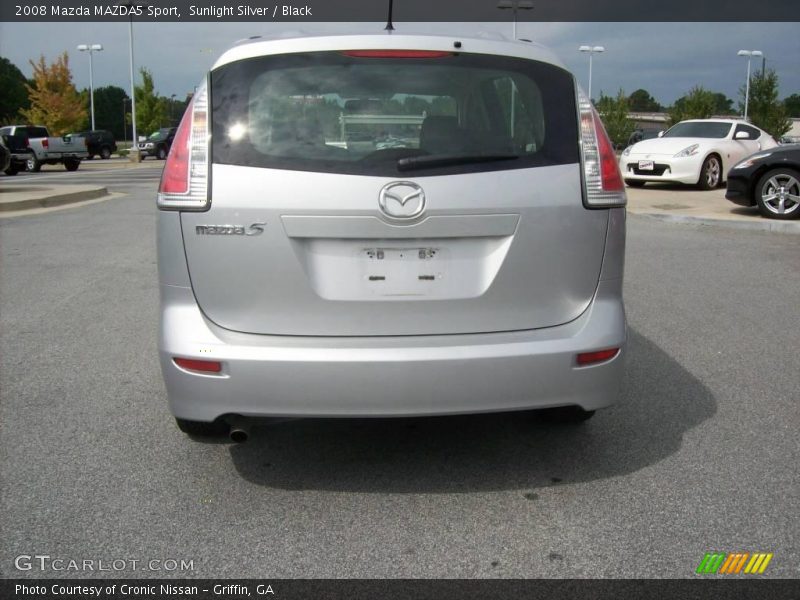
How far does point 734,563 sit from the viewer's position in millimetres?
2934

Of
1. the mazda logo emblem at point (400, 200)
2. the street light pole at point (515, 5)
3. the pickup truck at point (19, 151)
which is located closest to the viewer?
the mazda logo emblem at point (400, 200)

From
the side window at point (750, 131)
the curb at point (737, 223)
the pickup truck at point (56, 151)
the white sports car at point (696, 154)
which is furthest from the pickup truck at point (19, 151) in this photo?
the curb at point (737, 223)

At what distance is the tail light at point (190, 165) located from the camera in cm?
325

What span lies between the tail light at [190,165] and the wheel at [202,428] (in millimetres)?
906

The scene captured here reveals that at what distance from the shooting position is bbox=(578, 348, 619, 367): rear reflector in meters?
3.35

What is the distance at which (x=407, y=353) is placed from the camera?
320 cm

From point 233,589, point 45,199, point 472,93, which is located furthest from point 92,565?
point 45,199

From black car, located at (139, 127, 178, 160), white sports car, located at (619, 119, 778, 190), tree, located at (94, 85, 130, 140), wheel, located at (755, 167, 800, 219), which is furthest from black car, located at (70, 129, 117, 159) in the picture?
tree, located at (94, 85, 130, 140)

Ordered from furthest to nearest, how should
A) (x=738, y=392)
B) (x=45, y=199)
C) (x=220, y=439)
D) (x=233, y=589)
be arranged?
(x=45, y=199), (x=738, y=392), (x=220, y=439), (x=233, y=589)

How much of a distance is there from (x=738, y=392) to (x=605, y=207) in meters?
2.02

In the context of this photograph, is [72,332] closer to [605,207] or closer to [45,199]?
[605,207]

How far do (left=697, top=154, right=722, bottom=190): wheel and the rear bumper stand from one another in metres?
16.5

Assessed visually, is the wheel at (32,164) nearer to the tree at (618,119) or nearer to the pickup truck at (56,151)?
the pickup truck at (56,151)

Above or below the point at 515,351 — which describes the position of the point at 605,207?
above
